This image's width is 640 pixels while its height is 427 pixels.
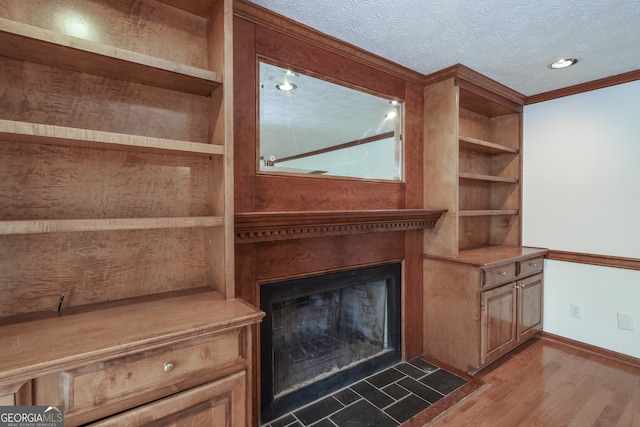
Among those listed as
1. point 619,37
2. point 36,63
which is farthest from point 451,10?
point 36,63

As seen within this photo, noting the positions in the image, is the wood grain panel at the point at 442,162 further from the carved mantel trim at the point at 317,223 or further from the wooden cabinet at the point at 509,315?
the wooden cabinet at the point at 509,315

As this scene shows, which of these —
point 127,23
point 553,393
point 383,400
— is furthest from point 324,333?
point 127,23

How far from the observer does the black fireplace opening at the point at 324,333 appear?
1.95 meters

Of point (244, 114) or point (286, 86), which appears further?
point (286, 86)

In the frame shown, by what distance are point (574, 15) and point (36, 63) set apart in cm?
269

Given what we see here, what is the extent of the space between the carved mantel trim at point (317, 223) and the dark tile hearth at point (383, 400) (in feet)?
3.71

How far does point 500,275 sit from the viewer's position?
8.43 feet

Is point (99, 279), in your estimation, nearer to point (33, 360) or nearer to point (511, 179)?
point (33, 360)

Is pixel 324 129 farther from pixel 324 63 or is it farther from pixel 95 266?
pixel 95 266

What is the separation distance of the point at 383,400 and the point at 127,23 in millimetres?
2603

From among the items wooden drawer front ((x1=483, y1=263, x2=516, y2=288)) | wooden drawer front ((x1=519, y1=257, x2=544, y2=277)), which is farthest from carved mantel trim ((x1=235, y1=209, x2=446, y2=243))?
wooden drawer front ((x1=519, y1=257, x2=544, y2=277))

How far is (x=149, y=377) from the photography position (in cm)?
110

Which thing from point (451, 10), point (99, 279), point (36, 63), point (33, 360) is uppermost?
point (451, 10)

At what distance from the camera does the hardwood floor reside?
1952 mm
